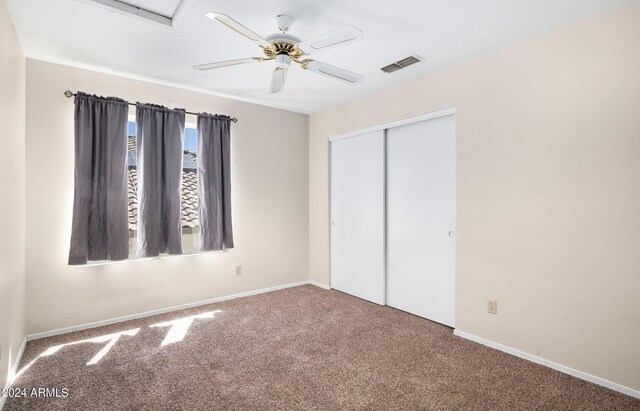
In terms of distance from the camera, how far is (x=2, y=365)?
6.51ft

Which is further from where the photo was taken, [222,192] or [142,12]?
[222,192]

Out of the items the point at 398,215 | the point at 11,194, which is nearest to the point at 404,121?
the point at 398,215

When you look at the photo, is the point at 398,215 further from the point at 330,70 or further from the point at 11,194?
the point at 11,194

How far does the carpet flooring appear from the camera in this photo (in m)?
1.99

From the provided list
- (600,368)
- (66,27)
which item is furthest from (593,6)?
(66,27)

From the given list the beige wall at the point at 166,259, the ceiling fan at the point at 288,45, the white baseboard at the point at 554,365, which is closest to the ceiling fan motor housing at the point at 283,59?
the ceiling fan at the point at 288,45

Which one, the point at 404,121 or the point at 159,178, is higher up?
the point at 404,121

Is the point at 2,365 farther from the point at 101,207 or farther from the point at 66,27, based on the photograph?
the point at 66,27

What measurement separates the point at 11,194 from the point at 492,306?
3.66m

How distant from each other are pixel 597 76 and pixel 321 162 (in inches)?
118

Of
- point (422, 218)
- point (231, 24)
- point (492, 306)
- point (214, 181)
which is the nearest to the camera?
point (231, 24)

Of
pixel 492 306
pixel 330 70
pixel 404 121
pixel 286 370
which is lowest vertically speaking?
pixel 286 370

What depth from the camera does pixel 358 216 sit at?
4.13 meters

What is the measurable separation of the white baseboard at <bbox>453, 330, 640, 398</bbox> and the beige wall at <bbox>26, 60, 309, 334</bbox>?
245 cm
